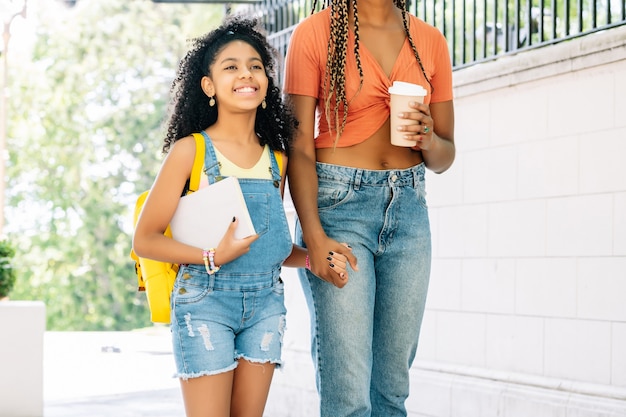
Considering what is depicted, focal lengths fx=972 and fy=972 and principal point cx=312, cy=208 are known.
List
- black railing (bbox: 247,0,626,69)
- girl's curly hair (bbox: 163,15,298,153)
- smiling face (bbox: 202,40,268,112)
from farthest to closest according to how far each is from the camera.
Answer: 1. black railing (bbox: 247,0,626,69)
2. girl's curly hair (bbox: 163,15,298,153)
3. smiling face (bbox: 202,40,268,112)

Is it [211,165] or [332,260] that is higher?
[211,165]

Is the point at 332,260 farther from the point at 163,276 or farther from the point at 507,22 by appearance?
the point at 507,22

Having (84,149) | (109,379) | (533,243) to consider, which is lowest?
(109,379)

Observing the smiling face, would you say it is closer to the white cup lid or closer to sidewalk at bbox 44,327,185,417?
the white cup lid

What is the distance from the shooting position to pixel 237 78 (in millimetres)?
3410

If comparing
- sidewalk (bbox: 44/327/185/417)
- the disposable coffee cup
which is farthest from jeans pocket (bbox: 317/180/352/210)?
sidewalk (bbox: 44/327/185/417)

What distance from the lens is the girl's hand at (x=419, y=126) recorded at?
3086mm

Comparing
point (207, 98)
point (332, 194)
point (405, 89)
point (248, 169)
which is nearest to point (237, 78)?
point (207, 98)

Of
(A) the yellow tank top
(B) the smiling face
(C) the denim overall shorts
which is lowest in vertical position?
(C) the denim overall shorts

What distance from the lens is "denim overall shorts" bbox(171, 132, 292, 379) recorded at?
3150 mm

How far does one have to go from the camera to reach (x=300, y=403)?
6.81m

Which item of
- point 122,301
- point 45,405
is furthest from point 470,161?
point 122,301

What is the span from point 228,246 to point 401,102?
720 millimetres

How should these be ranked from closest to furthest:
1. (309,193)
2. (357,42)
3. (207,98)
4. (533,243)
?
(309,193)
(357,42)
(207,98)
(533,243)
